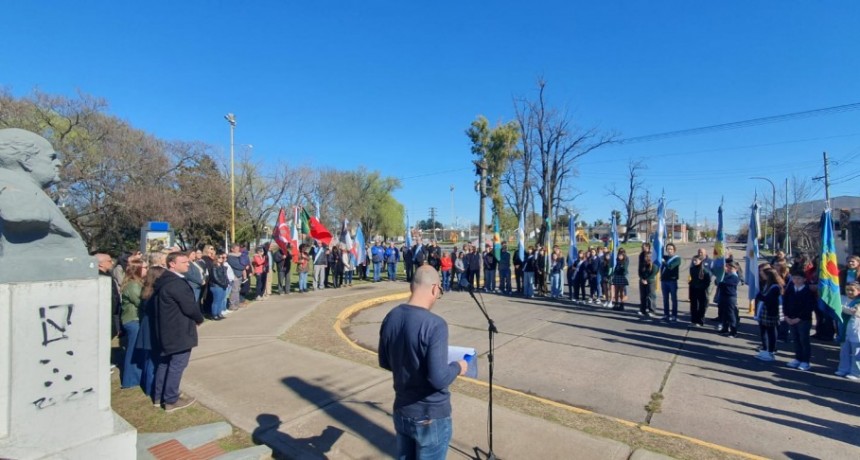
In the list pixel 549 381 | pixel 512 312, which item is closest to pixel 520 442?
pixel 549 381

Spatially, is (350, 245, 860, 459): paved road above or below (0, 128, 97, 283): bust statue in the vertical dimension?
below

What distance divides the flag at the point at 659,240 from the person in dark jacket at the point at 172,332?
1094 centimetres

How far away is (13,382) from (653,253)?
1256 centimetres

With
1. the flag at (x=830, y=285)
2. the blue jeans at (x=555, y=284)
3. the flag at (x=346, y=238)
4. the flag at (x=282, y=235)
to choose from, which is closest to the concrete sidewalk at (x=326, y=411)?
the flag at (x=830, y=285)

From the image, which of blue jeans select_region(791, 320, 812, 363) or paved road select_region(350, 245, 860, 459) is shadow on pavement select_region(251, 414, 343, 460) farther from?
blue jeans select_region(791, 320, 812, 363)

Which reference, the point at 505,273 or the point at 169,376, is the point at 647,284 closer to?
the point at 505,273

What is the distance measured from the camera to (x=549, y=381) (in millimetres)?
5816

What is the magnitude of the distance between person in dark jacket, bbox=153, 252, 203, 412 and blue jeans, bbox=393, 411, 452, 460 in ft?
9.86

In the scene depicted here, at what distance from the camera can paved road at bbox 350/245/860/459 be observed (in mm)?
4344

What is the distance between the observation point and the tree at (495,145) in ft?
96.6

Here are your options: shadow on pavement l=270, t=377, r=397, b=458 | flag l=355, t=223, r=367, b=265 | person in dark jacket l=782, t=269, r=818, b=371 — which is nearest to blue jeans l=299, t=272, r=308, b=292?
flag l=355, t=223, r=367, b=265

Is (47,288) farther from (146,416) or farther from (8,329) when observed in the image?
(146,416)

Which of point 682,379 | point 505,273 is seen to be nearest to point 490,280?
point 505,273

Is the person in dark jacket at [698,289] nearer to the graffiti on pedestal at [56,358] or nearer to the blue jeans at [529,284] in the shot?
the blue jeans at [529,284]
